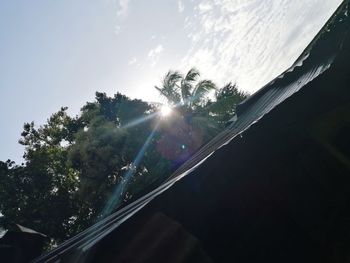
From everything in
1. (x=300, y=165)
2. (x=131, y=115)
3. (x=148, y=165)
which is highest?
(x=131, y=115)

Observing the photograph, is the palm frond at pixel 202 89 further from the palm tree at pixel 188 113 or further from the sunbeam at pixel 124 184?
the sunbeam at pixel 124 184

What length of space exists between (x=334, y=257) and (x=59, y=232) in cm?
2400

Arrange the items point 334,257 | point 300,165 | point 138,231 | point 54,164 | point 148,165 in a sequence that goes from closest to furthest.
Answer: point 138,231 → point 334,257 → point 300,165 → point 148,165 → point 54,164

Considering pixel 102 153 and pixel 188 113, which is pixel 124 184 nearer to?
pixel 102 153

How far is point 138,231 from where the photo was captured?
1.61 m

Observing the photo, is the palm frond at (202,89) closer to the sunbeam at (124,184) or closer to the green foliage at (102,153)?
the green foliage at (102,153)

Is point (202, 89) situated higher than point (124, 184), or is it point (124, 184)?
point (202, 89)

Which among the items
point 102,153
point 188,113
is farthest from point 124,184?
point 188,113

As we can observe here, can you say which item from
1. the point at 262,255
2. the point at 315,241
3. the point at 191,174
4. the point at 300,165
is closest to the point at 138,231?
the point at 191,174

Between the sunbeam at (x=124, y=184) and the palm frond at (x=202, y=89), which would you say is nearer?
the palm frond at (x=202, y=89)

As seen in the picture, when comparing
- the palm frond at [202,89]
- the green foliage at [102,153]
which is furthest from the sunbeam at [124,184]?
the palm frond at [202,89]

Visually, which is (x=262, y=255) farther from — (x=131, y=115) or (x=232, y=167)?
(x=131, y=115)

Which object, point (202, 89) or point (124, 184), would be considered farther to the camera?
point (124, 184)

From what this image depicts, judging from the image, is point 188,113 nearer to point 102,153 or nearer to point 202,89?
point 202,89
